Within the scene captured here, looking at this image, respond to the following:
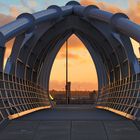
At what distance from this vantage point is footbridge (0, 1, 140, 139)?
23438mm

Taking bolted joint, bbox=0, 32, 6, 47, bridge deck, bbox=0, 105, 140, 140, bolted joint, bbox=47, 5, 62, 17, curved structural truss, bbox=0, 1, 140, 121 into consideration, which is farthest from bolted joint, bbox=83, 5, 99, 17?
bridge deck, bbox=0, 105, 140, 140

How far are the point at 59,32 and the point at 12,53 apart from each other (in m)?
13.0

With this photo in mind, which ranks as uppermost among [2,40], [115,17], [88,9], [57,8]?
[57,8]

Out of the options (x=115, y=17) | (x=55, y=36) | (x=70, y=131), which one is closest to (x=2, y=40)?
(x=70, y=131)

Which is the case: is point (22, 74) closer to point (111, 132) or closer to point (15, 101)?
point (15, 101)

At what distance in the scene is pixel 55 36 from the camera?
144ft

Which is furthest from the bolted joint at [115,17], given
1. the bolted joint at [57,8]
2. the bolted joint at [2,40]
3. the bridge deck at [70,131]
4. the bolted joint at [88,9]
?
the bridge deck at [70,131]

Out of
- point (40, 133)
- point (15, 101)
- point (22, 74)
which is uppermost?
point (22, 74)

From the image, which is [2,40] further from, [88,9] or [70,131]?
[88,9]

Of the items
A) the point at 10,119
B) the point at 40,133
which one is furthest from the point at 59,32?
the point at 40,133

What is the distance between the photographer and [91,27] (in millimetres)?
40562

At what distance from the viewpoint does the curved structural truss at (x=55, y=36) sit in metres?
23.7

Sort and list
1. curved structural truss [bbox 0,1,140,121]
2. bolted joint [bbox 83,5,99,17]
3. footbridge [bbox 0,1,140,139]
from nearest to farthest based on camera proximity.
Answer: footbridge [bbox 0,1,140,139], curved structural truss [bbox 0,1,140,121], bolted joint [bbox 83,5,99,17]

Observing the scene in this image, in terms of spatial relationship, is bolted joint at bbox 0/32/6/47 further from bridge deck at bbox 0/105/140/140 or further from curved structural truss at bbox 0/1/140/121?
bridge deck at bbox 0/105/140/140
